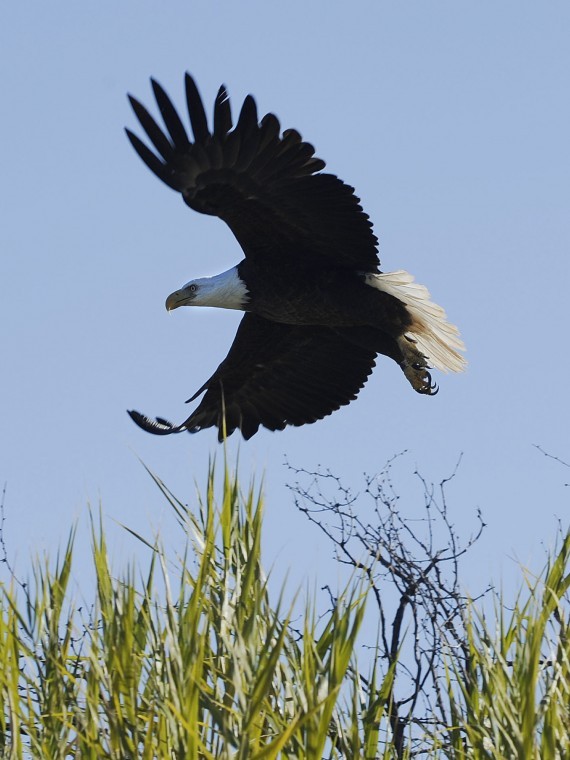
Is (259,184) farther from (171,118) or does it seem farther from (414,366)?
(414,366)

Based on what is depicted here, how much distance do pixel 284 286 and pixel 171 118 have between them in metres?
1.31

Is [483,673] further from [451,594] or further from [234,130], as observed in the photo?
[234,130]

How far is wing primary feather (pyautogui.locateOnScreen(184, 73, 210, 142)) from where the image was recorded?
591cm

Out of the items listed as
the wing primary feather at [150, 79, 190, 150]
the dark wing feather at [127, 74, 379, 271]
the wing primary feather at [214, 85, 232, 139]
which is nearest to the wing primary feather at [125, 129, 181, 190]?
the dark wing feather at [127, 74, 379, 271]

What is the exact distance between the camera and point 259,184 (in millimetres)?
6371

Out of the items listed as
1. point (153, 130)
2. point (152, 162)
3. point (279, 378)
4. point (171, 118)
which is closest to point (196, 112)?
point (171, 118)

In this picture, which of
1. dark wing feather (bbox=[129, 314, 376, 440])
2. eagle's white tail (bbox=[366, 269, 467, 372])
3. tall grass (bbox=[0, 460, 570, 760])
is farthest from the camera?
dark wing feather (bbox=[129, 314, 376, 440])

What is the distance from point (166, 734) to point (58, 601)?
0.81 m

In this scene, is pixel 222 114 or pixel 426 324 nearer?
pixel 222 114

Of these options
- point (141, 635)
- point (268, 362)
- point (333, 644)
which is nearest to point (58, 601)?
point (141, 635)

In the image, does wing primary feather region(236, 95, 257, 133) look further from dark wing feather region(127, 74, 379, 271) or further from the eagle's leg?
the eagle's leg

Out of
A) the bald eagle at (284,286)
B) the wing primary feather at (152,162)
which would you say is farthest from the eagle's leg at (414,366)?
the wing primary feather at (152,162)

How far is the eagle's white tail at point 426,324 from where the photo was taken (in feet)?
23.1

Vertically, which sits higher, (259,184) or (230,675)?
(259,184)
